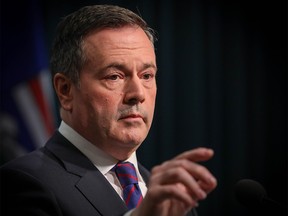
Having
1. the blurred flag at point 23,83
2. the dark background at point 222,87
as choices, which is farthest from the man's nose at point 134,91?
the dark background at point 222,87

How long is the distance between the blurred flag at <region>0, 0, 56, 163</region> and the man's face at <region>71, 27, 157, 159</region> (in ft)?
4.03

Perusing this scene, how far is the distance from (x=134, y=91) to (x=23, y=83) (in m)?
1.43

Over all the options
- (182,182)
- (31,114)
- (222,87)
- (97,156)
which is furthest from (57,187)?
(222,87)

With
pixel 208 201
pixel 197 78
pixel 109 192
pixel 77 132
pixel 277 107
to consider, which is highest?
pixel 77 132

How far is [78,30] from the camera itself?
5.52ft

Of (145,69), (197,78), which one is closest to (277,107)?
(197,78)

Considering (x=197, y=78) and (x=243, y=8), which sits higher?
(x=243, y=8)

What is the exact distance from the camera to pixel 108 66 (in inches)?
63.9

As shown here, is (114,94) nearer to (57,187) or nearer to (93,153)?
(93,153)

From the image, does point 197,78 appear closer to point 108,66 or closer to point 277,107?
point 277,107

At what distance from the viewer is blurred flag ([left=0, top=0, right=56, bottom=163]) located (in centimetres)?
280

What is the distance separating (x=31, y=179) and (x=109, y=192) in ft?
0.79

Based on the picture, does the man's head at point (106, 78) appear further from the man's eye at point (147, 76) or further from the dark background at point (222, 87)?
the dark background at point (222, 87)

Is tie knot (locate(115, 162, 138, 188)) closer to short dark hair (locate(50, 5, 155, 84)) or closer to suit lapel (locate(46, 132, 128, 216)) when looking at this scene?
suit lapel (locate(46, 132, 128, 216))
